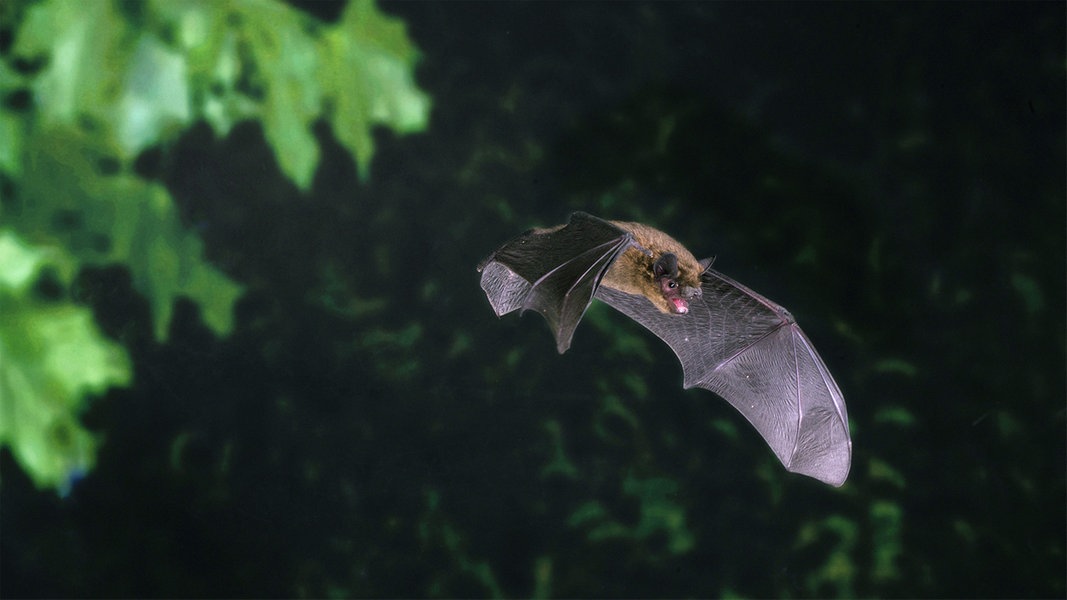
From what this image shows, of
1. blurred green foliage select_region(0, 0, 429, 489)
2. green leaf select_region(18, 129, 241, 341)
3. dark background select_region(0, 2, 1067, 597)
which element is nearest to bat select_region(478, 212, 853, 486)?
dark background select_region(0, 2, 1067, 597)

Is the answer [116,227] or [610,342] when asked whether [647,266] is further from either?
[116,227]

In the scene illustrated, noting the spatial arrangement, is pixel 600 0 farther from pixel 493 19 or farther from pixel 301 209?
pixel 301 209

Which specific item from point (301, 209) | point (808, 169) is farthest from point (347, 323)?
point (808, 169)

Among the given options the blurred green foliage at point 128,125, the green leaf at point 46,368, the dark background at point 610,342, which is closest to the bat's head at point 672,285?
the dark background at point 610,342

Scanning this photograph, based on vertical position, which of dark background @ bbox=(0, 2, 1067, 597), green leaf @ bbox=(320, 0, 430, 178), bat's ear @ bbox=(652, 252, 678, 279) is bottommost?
dark background @ bbox=(0, 2, 1067, 597)

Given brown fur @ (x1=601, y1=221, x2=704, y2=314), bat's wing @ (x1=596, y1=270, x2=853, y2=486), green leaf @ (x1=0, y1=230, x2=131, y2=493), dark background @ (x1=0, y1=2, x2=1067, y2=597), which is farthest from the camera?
green leaf @ (x1=0, y1=230, x2=131, y2=493)

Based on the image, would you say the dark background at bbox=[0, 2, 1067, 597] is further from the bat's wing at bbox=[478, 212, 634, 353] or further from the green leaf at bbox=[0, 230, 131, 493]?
the bat's wing at bbox=[478, 212, 634, 353]
